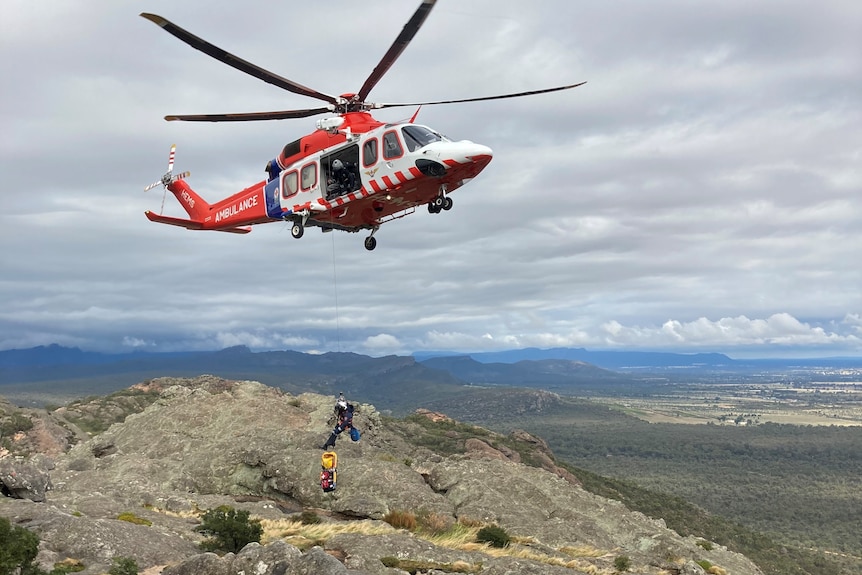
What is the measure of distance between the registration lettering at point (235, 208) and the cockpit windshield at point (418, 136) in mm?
8801

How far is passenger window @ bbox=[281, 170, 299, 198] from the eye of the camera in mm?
24578

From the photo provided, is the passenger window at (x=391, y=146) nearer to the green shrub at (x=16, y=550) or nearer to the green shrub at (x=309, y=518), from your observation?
the green shrub at (x=309, y=518)

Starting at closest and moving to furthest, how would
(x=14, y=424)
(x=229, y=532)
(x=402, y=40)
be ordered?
(x=402, y=40)
(x=229, y=532)
(x=14, y=424)

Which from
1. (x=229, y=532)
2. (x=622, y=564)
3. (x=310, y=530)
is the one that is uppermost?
(x=229, y=532)

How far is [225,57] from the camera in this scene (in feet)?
59.0

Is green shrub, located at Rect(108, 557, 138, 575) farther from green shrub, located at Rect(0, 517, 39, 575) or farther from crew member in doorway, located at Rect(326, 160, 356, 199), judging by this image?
crew member in doorway, located at Rect(326, 160, 356, 199)

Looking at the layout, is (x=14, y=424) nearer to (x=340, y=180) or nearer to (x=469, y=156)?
(x=340, y=180)

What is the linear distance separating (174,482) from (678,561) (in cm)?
2392

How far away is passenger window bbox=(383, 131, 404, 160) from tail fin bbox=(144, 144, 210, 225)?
41.2ft

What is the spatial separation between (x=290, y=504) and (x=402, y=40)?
72.1 feet

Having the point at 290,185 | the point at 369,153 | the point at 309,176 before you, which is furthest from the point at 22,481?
the point at 369,153

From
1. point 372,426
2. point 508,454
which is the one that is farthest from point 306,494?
point 508,454

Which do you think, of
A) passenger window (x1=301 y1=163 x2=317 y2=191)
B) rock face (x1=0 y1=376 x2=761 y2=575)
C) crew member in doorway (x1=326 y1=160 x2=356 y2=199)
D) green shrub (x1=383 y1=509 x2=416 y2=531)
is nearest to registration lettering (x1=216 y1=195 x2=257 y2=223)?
passenger window (x1=301 y1=163 x2=317 y2=191)

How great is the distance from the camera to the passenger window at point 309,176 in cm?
2392
